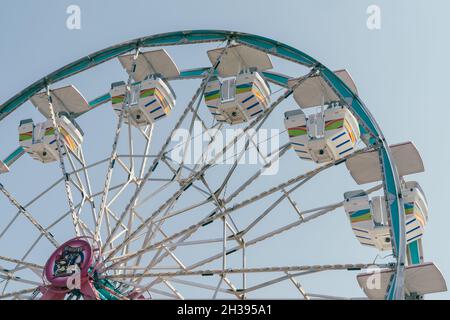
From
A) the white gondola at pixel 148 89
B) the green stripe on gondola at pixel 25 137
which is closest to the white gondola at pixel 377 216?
the white gondola at pixel 148 89

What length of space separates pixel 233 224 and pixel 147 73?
4.66m

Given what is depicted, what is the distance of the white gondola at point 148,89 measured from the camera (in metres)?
20.8

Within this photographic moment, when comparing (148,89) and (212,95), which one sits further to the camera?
(148,89)

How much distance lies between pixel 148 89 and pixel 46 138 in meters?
3.05

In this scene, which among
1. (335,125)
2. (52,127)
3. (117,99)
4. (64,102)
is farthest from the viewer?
(64,102)

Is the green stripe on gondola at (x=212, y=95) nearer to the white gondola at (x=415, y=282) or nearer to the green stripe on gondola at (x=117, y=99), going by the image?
the green stripe on gondola at (x=117, y=99)

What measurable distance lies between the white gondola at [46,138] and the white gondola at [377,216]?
299 inches

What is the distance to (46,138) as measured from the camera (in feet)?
72.5

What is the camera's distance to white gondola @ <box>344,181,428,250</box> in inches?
684

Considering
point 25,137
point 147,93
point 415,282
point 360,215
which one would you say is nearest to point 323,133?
point 360,215

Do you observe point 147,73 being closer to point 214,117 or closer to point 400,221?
point 214,117

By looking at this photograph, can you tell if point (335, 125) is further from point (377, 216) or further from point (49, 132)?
point (49, 132)

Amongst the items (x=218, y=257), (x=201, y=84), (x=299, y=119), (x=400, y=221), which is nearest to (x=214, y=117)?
(x=201, y=84)

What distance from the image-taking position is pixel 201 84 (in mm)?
19844
